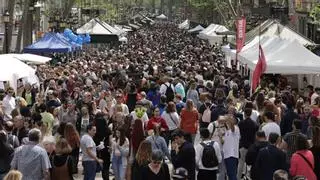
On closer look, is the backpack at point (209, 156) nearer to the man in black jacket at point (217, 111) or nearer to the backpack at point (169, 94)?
the man in black jacket at point (217, 111)

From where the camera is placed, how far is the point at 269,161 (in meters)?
10.1

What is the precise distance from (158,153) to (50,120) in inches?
237

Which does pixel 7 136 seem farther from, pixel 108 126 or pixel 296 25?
pixel 296 25

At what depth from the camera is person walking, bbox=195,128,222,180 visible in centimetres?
1070

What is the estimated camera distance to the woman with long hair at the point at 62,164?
995 cm

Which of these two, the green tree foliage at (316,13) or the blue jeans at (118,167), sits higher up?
the green tree foliage at (316,13)

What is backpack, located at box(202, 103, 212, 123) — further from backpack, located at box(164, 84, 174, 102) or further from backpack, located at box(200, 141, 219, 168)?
backpack, located at box(200, 141, 219, 168)

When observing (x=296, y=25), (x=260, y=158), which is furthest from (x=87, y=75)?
(x=296, y=25)

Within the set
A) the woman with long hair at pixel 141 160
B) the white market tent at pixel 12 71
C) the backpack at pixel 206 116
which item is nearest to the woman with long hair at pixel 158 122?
the backpack at pixel 206 116

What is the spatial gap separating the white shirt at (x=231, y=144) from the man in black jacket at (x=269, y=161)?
6.25 feet

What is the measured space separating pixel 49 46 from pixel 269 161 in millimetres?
21713

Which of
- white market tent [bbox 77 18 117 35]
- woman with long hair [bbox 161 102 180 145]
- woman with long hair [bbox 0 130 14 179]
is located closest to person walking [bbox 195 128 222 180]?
woman with long hair [bbox 0 130 14 179]

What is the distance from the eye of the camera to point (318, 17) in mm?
29531

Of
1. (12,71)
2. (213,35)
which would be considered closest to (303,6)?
(213,35)
